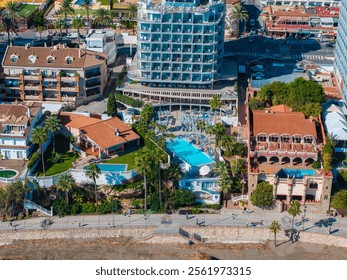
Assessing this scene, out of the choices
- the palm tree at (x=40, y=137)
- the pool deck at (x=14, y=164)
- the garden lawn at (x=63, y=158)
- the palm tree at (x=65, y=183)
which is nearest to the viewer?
the palm tree at (x=65, y=183)

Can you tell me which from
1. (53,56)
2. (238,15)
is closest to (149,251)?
(53,56)

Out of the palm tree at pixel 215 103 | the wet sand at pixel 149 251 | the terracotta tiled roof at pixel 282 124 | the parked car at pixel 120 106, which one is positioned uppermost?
the palm tree at pixel 215 103

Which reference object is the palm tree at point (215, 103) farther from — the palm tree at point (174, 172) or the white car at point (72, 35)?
the white car at point (72, 35)

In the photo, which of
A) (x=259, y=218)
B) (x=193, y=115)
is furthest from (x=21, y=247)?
(x=193, y=115)

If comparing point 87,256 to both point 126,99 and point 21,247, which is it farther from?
point 126,99

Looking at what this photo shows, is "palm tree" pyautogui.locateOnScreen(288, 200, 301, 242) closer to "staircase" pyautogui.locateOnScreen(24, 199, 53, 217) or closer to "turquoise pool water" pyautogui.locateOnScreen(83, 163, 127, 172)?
"turquoise pool water" pyautogui.locateOnScreen(83, 163, 127, 172)

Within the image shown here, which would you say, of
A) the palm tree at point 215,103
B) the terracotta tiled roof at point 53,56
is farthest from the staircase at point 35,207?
the palm tree at point 215,103
